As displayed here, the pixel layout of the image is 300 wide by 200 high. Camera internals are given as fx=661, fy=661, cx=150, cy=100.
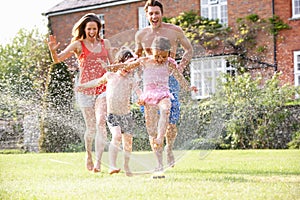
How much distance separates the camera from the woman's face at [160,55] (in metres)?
4.41

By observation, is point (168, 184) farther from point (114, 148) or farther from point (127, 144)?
point (114, 148)

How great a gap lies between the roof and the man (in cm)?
1405

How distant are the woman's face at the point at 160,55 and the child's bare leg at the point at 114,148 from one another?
24.7 inches

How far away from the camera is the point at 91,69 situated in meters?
5.12

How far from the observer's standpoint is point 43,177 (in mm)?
5332

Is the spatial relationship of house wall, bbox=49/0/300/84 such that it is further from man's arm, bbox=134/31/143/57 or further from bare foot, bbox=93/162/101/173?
man's arm, bbox=134/31/143/57

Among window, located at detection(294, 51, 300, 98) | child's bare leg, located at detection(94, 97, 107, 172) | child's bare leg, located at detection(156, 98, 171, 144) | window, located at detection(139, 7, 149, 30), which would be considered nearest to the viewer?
child's bare leg, located at detection(156, 98, 171, 144)

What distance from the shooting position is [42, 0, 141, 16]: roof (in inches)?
739

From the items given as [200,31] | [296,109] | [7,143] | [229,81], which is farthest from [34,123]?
[200,31]

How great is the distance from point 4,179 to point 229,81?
8088 mm

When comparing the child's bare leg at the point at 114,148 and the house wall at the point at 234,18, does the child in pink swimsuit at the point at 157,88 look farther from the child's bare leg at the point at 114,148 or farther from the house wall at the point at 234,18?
the house wall at the point at 234,18

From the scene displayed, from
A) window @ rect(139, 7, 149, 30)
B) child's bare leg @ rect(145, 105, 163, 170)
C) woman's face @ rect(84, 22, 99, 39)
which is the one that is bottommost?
child's bare leg @ rect(145, 105, 163, 170)

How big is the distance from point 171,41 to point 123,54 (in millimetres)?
382

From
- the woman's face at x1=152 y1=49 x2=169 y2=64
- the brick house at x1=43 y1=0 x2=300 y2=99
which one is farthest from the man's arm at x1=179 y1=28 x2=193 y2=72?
the brick house at x1=43 y1=0 x2=300 y2=99
